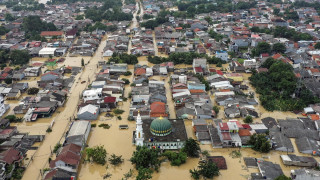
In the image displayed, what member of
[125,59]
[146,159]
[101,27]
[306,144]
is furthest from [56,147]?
[101,27]

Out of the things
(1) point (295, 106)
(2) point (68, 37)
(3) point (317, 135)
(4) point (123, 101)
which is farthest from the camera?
(2) point (68, 37)

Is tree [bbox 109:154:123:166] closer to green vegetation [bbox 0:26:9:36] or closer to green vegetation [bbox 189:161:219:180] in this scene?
green vegetation [bbox 189:161:219:180]

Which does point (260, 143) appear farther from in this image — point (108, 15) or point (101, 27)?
point (108, 15)

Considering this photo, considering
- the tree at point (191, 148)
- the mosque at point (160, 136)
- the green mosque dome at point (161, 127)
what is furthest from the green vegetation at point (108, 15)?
the tree at point (191, 148)

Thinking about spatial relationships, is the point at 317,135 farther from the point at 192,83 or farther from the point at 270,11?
the point at 270,11

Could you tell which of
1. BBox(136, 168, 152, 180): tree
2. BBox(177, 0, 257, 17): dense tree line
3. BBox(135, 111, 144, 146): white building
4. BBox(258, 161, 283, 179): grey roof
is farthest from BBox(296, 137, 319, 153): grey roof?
BBox(177, 0, 257, 17): dense tree line

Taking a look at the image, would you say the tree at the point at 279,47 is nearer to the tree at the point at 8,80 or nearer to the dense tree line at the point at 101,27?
Result: the dense tree line at the point at 101,27

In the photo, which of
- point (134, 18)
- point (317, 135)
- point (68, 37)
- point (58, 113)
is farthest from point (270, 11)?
point (58, 113)
